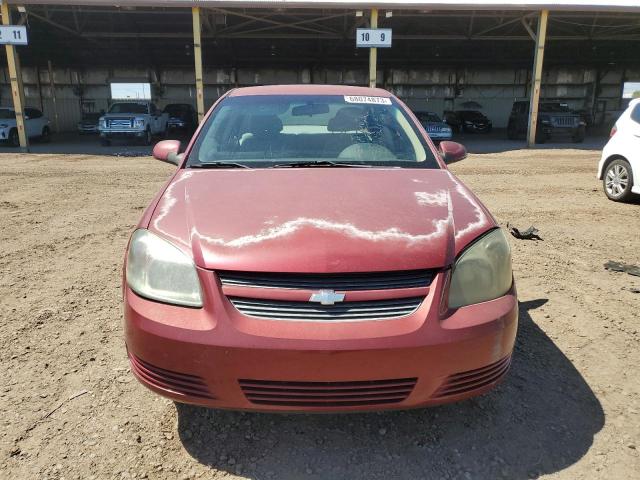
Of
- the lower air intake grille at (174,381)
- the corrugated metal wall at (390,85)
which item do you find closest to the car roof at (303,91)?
the lower air intake grille at (174,381)

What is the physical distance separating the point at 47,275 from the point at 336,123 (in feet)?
9.62

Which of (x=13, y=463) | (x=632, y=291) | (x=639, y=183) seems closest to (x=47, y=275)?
(x=13, y=463)

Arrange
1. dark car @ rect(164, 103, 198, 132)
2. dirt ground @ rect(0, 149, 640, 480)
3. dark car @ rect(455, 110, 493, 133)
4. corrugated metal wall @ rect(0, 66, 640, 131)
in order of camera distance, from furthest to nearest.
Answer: corrugated metal wall @ rect(0, 66, 640, 131), dark car @ rect(455, 110, 493, 133), dark car @ rect(164, 103, 198, 132), dirt ground @ rect(0, 149, 640, 480)

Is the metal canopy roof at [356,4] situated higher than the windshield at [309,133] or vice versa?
the metal canopy roof at [356,4]

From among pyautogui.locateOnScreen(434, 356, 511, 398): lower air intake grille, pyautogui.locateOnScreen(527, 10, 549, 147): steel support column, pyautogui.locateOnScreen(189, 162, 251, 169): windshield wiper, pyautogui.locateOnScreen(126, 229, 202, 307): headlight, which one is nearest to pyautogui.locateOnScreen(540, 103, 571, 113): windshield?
pyautogui.locateOnScreen(527, 10, 549, 147): steel support column

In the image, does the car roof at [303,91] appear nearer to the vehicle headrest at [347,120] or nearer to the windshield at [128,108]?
the vehicle headrest at [347,120]

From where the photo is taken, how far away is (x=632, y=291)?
4.14 meters

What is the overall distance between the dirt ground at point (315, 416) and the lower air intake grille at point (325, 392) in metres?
0.37

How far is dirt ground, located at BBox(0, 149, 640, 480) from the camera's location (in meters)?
2.17

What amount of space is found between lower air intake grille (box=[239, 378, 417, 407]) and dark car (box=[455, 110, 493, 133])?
28.9 m

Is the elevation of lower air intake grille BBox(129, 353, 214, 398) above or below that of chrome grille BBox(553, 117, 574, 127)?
below

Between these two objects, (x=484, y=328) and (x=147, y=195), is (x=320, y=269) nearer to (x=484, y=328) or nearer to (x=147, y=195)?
(x=484, y=328)

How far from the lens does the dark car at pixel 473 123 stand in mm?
28766

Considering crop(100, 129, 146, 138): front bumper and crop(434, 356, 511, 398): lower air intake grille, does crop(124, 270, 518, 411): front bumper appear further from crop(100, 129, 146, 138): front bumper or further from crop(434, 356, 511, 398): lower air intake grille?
crop(100, 129, 146, 138): front bumper
